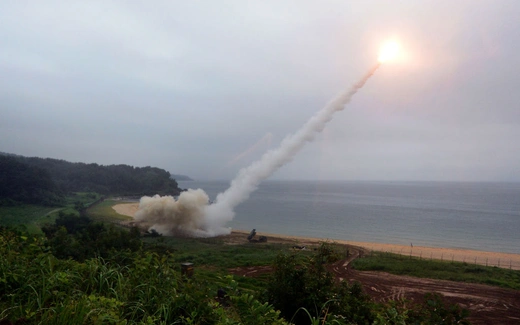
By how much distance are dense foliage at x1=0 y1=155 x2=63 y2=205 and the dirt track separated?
141 feet

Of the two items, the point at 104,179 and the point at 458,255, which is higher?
the point at 104,179

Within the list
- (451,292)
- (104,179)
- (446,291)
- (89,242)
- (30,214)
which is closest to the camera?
(89,242)

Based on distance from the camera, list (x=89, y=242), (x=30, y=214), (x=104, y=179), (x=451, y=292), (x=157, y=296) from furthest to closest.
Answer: (x=104, y=179) < (x=30, y=214) < (x=451, y=292) < (x=89, y=242) < (x=157, y=296)

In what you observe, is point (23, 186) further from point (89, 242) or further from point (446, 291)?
point (446, 291)

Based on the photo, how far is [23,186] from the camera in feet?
177

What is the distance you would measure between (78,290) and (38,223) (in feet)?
140

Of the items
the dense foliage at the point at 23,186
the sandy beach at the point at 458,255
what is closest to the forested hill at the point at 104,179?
the dense foliage at the point at 23,186

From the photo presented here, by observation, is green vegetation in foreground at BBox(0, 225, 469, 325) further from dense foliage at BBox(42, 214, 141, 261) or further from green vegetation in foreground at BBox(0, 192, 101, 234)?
green vegetation in foreground at BBox(0, 192, 101, 234)

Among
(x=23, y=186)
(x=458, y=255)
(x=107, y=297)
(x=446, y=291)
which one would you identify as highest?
(x=107, y=297)

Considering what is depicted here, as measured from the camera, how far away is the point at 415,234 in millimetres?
56344

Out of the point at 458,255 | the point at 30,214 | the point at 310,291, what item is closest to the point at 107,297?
the point at 310,291

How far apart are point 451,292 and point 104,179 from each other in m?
99.5

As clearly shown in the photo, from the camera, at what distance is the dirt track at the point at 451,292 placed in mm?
16641

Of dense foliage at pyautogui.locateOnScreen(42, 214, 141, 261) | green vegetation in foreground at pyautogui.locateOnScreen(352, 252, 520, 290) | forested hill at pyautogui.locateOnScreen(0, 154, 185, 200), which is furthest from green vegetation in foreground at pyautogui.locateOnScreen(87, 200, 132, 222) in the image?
green vegetation in foreground at pyautogui.locateOnScreen(352, 252, 520, 290)
